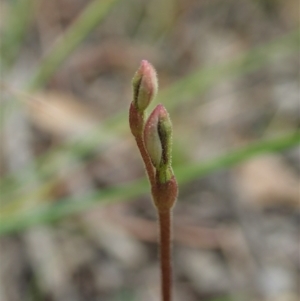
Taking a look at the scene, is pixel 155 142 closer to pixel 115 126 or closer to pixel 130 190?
pixel 130 190

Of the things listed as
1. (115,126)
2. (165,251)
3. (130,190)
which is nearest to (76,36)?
(115,126)

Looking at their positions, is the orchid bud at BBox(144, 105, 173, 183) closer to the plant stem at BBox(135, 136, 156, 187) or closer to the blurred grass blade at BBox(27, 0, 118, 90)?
the plant stem at BBox(135, 136, 156, 187)

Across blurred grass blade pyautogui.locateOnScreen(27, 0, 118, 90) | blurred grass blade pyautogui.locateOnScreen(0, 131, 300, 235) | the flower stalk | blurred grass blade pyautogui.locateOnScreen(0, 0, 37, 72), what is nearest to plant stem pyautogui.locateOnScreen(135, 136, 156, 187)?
the flower stalk

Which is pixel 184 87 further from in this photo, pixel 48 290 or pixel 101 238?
pixel 48 290

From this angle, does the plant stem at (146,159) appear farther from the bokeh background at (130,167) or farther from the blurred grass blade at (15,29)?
the blurred grass blade at (15,29)

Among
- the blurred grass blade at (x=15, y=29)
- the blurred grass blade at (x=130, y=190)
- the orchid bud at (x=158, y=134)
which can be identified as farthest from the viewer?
the blurred grass blade at (x=15, y=29)

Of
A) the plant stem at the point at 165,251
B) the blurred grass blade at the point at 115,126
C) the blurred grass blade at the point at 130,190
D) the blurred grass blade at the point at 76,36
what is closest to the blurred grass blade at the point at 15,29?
the blurred grass blade at the point at 76,36

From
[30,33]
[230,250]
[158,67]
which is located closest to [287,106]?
Answer: [158,67]
